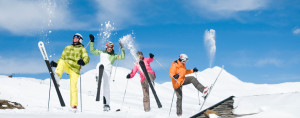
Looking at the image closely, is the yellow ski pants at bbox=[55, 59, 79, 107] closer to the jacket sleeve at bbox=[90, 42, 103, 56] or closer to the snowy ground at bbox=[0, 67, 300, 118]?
the snowy ground at bbox=[0, 67, 300, 118]

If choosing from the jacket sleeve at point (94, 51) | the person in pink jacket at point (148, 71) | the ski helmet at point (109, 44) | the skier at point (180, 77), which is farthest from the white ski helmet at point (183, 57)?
the jacket sleeve at point (94, 51)

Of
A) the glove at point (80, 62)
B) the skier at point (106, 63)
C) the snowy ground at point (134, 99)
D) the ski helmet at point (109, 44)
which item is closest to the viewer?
the snowy ground at point (134, 99)

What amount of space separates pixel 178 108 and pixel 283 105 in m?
4.54

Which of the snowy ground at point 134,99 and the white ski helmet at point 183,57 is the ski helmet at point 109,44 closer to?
the snowy ground at point 134,99

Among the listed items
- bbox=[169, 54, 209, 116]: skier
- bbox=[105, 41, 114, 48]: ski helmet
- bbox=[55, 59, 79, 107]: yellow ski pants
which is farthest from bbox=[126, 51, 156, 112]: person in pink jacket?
bbox=[55, 59, 79, 107]: yellow ski pants

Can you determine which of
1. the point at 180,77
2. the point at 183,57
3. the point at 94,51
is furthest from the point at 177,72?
the point at 94,51

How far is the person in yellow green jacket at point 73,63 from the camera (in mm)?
7934

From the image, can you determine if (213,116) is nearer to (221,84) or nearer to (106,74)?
(106,74)

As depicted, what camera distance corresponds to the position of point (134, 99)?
1855 centimetres

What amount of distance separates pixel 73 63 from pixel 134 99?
10806 mm

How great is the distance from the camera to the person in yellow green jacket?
793 centimetres

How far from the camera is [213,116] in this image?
4.89m

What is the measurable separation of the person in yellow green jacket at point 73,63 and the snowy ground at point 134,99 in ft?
1.83

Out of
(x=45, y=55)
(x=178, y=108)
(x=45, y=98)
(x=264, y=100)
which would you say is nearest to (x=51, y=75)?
(x=45, y=55)
